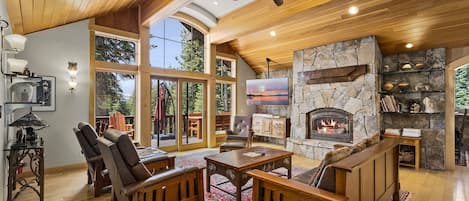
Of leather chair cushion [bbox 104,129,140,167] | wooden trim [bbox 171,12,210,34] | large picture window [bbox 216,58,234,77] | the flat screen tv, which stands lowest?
leather chair cushion [bbox 104,129,140,167]

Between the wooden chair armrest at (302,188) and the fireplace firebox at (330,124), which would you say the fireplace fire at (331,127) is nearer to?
the fireplace firebox at (330,124)

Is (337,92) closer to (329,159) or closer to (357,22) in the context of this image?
(357,22)

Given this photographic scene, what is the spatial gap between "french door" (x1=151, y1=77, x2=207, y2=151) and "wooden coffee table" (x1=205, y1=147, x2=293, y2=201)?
9.23ft

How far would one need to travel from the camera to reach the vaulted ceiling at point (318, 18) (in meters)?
3.44

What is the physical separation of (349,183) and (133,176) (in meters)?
1.81

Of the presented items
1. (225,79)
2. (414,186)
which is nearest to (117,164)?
(414,186)

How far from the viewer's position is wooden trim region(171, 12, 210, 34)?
5.88 m

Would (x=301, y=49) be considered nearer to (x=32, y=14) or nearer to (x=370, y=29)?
(x=370, y=29)

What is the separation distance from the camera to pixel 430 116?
468 cm

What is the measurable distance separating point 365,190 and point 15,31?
16.2ft

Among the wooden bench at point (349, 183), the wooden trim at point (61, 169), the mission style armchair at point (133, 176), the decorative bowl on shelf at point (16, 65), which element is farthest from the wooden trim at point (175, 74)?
the wooden bench at point (349, 183)

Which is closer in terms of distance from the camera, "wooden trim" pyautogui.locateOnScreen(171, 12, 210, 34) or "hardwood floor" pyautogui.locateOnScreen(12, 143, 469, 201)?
"hardwood floor" pyautogui.locateOnScreen(12, 143, 469, 201)

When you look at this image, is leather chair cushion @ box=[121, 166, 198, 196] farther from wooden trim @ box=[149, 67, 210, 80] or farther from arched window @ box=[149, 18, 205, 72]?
arched window @ box=[149, 18, 205, 72]

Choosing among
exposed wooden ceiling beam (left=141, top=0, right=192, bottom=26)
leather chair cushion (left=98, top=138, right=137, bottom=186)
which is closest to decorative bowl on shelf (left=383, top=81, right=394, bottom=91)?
exposed wooden ceiling beam (left=141, top=0, right=192, bottom=26)
